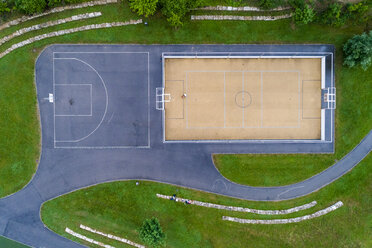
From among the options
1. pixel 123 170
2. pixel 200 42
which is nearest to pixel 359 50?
pixel 200 42

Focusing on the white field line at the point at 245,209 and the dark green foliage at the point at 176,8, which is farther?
the white field line at the point at 245,209

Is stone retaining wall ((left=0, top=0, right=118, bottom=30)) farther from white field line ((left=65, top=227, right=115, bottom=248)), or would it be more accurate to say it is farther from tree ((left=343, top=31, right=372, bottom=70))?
tree ((left=343, top=31, right=372, bottom=70))

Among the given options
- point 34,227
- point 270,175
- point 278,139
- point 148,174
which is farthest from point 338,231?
point 34,227

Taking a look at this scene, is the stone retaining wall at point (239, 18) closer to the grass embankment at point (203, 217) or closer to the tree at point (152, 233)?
the grass embankment at point (203, 217)

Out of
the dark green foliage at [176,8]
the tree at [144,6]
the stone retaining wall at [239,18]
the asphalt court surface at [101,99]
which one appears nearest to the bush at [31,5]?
the asphalt court surface at [101,99]

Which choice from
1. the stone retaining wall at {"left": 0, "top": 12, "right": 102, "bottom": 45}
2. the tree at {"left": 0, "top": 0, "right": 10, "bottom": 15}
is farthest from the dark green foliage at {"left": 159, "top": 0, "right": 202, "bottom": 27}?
the tree at {"left": 0, "top": 0, "right": 10, "bottom": 15}
